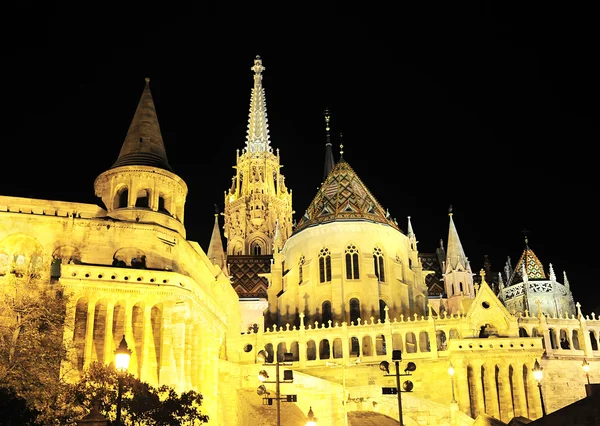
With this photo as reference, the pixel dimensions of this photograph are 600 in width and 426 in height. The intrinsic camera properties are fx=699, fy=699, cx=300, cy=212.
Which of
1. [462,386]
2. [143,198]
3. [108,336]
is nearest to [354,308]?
[462,386]

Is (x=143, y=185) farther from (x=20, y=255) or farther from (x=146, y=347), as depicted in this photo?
(x=146, y=347)

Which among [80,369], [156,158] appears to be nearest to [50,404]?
[80,369]

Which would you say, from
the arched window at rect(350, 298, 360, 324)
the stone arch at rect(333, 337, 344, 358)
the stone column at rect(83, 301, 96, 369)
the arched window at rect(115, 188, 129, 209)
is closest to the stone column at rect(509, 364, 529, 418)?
the stone arch at rect(333, 337, 344, 358)

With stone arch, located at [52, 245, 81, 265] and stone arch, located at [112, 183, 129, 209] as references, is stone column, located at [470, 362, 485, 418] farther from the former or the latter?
stone arch, located at [52, 245, 81, 265]

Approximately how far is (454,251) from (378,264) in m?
12.8

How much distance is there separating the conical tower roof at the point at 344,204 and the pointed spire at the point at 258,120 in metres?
29.8

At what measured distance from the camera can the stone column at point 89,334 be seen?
32.2 m

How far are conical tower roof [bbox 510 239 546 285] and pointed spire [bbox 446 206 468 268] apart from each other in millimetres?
4977

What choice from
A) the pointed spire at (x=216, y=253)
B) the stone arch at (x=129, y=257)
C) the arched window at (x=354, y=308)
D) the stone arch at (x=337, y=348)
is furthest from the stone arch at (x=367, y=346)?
the pointed spire at (x=216, y=253)

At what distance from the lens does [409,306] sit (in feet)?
167

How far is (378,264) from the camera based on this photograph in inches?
1989

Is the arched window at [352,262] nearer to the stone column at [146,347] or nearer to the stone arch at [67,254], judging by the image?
the stone column at [146,347]

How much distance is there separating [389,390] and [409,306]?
28.1 m

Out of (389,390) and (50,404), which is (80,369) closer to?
(50,404)
